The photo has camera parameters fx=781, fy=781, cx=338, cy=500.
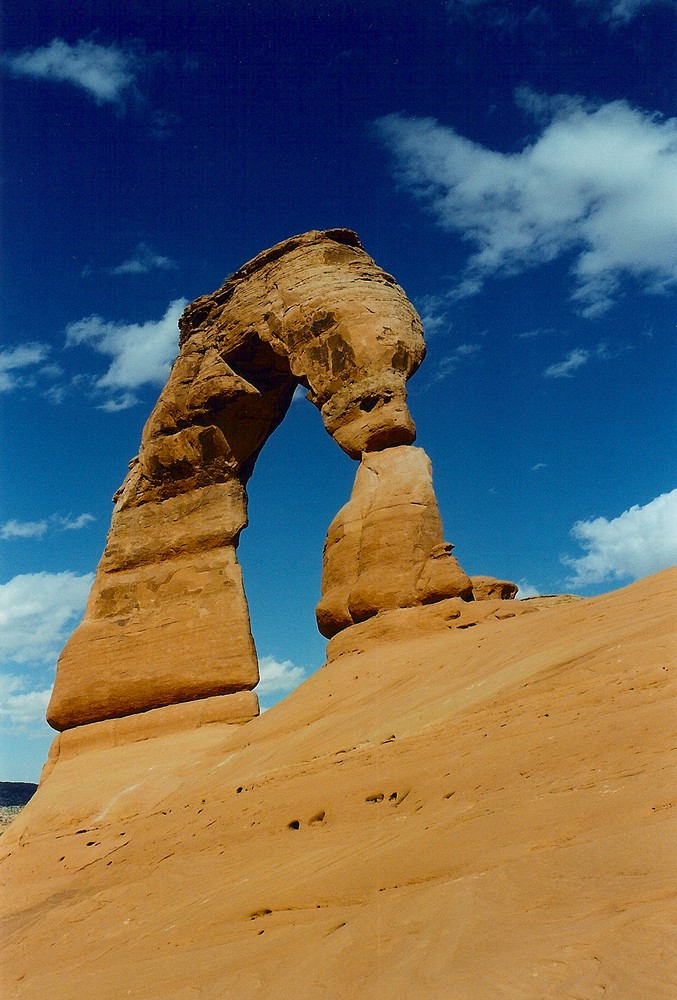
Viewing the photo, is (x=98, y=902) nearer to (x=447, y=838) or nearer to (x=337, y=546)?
(x=447, y=838)

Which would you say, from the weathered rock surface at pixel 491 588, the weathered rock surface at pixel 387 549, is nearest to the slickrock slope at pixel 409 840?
the weathered rock surface at pixel 387 549

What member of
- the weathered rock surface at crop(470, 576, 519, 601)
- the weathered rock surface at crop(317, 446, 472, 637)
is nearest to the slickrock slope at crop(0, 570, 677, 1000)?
the weathered rock surface at crop(317, 446, 472, 637)

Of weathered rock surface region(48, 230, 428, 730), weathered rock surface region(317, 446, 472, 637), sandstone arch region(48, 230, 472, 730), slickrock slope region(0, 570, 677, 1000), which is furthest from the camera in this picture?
weathered rock surface region(48, 230, 428, 730)

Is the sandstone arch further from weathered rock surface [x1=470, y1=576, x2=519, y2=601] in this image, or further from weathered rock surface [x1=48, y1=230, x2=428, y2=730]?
weathered rock surface [x1=470, y1=576, x2=519, y2=601]

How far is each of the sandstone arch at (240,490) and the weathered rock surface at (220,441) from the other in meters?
0.02

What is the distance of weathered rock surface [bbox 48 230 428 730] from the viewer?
927 cm

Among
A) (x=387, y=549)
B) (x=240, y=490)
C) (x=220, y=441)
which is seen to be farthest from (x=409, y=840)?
(x=220, y=441)

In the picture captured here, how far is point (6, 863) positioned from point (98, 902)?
2.54 metres

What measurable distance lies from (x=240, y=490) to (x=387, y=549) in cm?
377

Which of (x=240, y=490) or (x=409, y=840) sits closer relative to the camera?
(x=409, y=840)

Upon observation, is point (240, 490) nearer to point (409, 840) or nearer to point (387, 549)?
point (387, 549)

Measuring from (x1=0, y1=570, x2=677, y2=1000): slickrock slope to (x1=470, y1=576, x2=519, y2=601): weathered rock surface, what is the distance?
1799 millimetres

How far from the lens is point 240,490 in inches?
436

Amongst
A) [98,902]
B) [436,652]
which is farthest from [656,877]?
[98,902]
